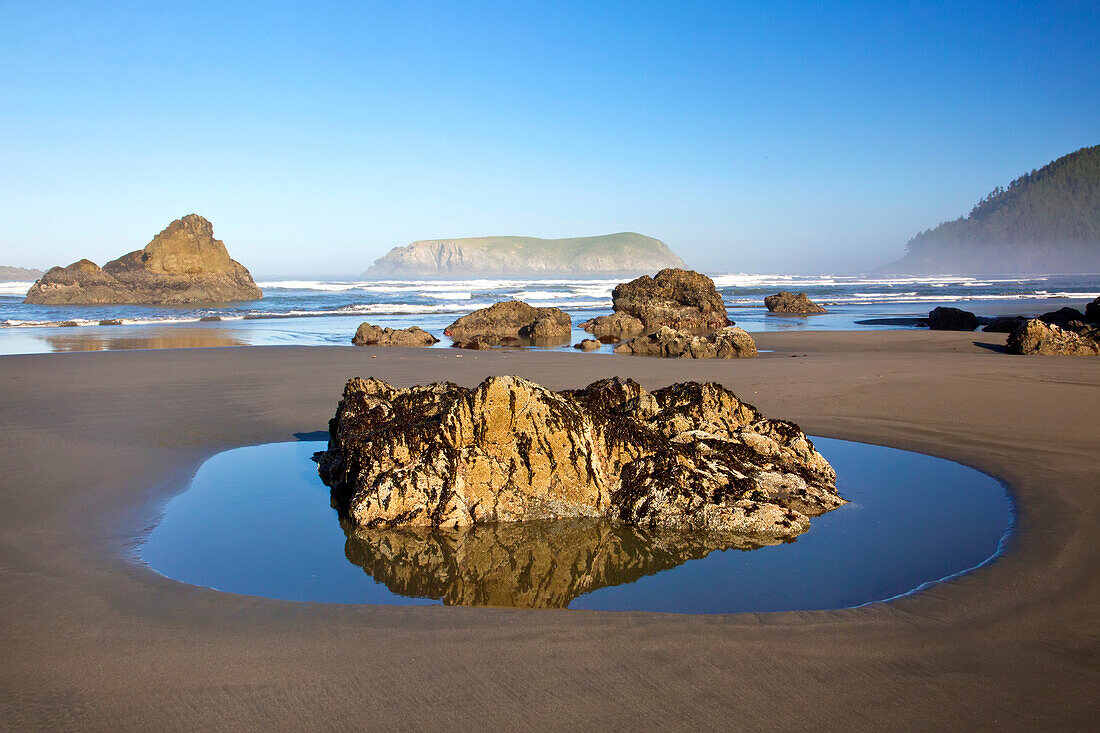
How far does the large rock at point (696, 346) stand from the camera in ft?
41.0

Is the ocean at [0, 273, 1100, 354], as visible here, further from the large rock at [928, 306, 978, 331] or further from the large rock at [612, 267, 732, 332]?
the large rock at [928, 306, 978, 331]

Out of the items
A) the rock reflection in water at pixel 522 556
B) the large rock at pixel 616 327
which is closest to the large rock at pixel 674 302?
the large rock at pixel 616 327

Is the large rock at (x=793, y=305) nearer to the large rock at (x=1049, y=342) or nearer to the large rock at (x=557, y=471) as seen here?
the large rock at (x=1049, y=342)

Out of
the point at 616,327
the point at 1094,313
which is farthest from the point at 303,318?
the point at 1094,313

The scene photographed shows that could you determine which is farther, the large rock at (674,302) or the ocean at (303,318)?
the large rock at (674,302)

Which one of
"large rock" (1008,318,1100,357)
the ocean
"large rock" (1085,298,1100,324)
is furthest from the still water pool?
"large rock" (1085,298,1100,324)

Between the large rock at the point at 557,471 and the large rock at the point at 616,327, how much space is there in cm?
1373

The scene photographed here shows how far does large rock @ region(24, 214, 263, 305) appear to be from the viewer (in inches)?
1253

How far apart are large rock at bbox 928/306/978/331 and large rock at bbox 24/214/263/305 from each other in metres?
28.9

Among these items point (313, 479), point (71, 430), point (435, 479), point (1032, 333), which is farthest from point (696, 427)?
point (1032, 333)

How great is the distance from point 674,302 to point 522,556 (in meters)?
18.7

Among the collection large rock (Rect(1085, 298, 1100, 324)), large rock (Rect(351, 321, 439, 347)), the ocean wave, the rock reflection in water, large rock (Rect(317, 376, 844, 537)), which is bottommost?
the rock reflection in water

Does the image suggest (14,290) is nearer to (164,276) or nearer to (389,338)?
(164,276)

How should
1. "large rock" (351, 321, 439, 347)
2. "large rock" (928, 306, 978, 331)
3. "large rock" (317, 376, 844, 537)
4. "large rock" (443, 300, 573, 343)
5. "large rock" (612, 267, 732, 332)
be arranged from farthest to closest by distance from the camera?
1. "large rock" (612, 267, 732, 332)
2. "large rock" (928, 306, 978, 331)
3. "large rock" (443, 300, 573, 343)
4. "large rock" (351, 321, 439, 347)
5. "large rock" (317, 376, 844, 537)
